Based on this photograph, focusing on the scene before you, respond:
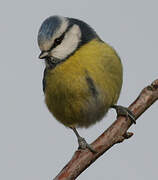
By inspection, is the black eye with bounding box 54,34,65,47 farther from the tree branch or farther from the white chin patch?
the tree branch

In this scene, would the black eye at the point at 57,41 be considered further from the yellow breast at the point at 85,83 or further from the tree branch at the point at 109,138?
the tree branch at the point at 109,138

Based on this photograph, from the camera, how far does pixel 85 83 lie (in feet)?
9.11

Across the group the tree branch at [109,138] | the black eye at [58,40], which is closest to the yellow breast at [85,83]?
the black eye at [58,40]

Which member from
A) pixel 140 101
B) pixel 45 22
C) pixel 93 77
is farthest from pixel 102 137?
pixel 45 22

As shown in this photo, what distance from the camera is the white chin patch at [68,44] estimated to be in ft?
9.39

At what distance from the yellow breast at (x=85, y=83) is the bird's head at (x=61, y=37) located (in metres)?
0.07

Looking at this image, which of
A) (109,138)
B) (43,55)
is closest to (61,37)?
(43,55)

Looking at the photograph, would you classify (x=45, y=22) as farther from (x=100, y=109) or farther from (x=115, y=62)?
(x=100, y=109)

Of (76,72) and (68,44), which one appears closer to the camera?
(76,72)

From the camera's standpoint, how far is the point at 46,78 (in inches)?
119

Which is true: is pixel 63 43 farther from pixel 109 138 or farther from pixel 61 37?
pixel 109 138

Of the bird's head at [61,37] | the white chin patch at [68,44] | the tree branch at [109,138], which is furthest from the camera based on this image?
the white chin patch at [68,44]

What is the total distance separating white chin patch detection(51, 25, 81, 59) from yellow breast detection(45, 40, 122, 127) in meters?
0.06

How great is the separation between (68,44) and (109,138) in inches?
42.4
